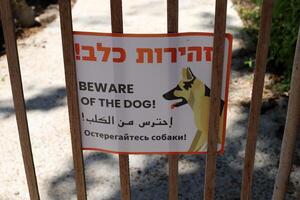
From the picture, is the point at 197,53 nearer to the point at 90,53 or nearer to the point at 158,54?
the point at 158,54

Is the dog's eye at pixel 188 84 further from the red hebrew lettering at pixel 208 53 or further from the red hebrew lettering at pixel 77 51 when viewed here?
the red hebrew lettering at pixel 77 51

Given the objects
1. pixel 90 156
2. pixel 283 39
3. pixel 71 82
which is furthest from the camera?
pixel 283 39

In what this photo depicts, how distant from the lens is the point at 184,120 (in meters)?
1.97

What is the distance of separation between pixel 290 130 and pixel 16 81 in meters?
1.15

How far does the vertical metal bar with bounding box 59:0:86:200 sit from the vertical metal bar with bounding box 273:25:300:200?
86cm

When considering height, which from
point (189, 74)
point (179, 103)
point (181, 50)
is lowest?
point (179, 103)

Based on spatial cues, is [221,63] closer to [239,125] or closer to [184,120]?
[184,120]

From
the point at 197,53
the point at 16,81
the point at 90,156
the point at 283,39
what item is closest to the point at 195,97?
the point at 197,53

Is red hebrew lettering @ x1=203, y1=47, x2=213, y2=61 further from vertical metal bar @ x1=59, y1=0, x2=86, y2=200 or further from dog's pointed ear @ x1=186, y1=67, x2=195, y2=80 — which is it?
vertical metal bar @ x1=59, y1=0, x2=86, y2=200

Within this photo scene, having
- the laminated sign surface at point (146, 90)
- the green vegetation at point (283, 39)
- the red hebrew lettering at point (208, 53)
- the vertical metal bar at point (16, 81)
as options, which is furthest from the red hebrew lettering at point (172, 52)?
the green vegetation at point (283, 39)

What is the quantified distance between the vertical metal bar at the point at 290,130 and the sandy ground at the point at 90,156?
87 centimetres

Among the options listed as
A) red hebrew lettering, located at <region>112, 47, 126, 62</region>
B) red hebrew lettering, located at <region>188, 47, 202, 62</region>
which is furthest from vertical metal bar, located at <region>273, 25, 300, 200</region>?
red hebrew lettering, located at <region>112, 47, 126, 62</region>

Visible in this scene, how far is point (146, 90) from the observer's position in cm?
190

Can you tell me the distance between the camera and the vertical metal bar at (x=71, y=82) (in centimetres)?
182
